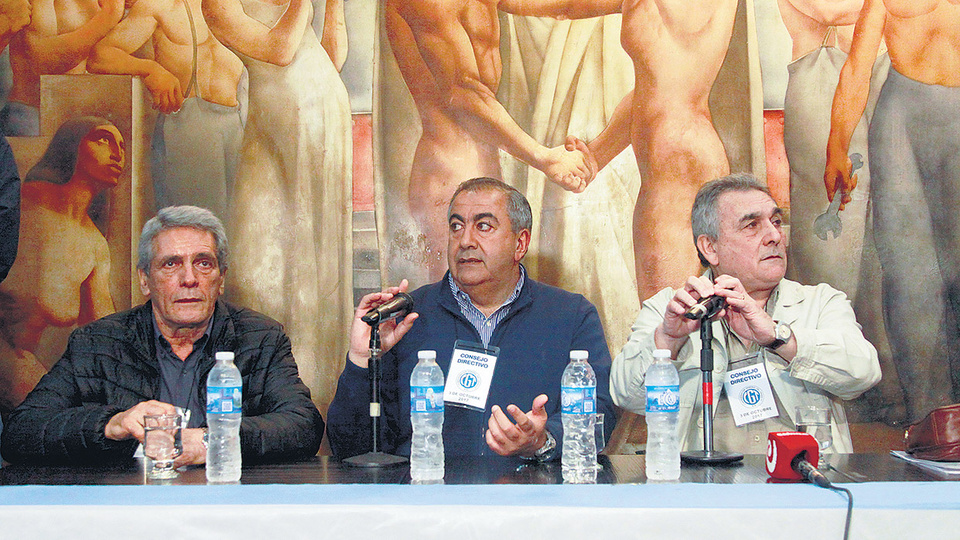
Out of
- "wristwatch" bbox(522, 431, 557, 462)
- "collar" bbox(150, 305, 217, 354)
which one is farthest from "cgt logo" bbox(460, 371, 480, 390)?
"collar" bbox(150, 305, 217, 354)

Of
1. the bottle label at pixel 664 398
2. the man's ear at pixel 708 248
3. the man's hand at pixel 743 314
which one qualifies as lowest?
the bottle label at pixel 664 398

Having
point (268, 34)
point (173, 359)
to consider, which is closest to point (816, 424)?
point (173, 359)

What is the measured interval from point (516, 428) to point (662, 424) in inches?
14.3

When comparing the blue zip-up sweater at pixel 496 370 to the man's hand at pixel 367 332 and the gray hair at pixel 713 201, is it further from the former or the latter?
the gray hair at pixel 713 201

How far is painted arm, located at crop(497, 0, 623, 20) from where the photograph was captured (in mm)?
3746

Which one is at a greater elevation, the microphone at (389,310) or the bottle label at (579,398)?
the microphone at (389,310)

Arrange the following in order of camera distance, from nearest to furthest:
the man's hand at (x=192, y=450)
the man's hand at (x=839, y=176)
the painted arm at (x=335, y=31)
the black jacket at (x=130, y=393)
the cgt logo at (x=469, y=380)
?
the man's hand at (x=192, y=450), the black jacket at (x=130, y=393), the cgt logo at (x=469, y=380), the man's hand at (x=839, y=176), the painted arm at (x=335, y=31)

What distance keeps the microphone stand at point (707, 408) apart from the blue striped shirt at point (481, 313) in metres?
1.02

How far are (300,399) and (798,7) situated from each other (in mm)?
2807

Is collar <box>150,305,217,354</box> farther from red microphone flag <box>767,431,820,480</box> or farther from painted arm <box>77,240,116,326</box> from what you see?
red microphone flag <box>767,431,820,480</box>

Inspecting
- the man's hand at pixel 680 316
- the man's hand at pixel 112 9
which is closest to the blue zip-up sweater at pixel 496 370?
the man's hand at pixel 680 316

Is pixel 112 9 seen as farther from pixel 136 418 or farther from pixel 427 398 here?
pixel 427 398

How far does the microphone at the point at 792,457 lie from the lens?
181cm

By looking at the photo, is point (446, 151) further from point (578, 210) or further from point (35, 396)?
point (35, 396)
